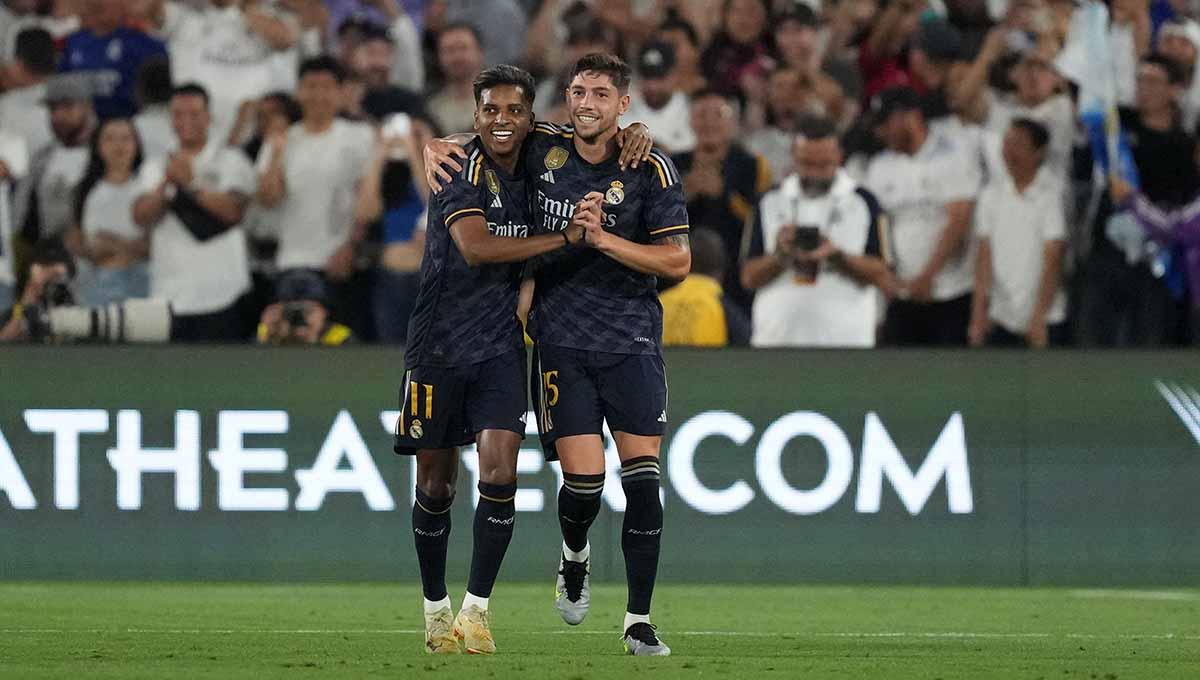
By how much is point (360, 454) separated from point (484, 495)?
473 cm

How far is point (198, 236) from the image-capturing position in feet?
44.4

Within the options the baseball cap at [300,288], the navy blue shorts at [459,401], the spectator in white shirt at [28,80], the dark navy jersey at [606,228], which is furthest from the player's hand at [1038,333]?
the spectator in white shirt at [28,80]

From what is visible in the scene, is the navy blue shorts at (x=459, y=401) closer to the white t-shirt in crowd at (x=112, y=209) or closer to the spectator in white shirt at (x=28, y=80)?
the white t-shirt in crowd at (x=112, y=209)

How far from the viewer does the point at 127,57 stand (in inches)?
567

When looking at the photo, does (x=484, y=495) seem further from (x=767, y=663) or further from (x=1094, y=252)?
(x=1094, y=252)

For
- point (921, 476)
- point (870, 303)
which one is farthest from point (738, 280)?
point (921, 476)

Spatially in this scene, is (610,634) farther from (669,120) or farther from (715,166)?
(669,120)

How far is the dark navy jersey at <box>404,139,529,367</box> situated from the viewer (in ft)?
26.4

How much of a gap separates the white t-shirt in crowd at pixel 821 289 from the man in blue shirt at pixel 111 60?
485 cm

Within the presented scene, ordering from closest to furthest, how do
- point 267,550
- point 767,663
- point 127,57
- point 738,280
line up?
point 767,663 → point 267,550 → point 738,280 → point 127,57

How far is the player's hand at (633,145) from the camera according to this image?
26.2ft

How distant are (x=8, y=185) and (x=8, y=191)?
0.04 m

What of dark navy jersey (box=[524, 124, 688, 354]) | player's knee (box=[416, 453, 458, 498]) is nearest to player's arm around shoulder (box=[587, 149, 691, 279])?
dark navy jersey (box=[524, 124, 688, 354])

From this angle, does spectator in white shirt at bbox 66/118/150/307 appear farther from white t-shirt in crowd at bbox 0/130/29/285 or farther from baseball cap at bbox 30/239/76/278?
white t-shirt in crowd at bbox 0/130/29/285
